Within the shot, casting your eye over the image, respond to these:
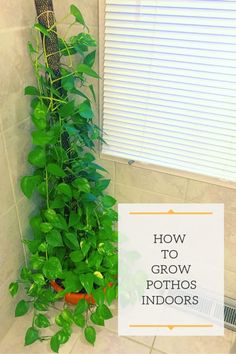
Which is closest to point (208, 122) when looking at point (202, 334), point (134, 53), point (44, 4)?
point (134, 53)

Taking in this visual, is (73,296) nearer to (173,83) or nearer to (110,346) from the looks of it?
(110,346)

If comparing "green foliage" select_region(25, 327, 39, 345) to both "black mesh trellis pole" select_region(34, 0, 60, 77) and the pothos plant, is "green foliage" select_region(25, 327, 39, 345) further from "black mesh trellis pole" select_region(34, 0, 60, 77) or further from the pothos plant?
"black mesh trellis pole" select_region(34, 0, 60, 77)

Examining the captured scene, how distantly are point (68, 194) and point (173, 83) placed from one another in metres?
0.52

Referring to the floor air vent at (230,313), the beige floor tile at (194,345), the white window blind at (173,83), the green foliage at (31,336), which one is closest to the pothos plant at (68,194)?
the green foliage at (31,336)

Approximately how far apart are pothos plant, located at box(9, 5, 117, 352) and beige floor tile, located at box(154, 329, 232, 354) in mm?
330

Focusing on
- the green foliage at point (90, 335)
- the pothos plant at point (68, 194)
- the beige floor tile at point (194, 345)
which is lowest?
the beige floor tile at point (194, 345)

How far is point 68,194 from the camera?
1010 mm

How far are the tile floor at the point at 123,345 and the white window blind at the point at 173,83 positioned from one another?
75cm

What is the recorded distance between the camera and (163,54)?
0.89 meters

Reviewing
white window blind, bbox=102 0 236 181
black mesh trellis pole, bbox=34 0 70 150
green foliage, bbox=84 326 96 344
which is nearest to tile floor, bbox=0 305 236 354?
green foliage, bbox=84 326 96 344

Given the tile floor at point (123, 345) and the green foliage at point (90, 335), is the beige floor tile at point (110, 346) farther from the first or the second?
the green foliage at point (90, 335)

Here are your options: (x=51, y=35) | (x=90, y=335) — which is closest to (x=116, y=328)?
(x=90, y=335)

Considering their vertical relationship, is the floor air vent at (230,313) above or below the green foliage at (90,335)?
below

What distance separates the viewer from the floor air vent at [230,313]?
126 cm
